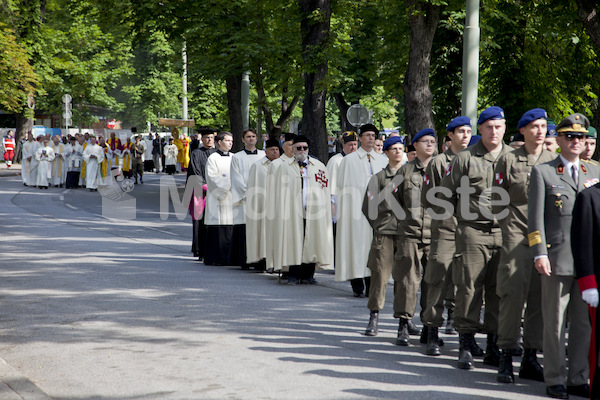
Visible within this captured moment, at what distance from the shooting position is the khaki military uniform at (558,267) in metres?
6.05

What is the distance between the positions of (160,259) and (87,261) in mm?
1187

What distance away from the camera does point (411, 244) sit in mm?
8062

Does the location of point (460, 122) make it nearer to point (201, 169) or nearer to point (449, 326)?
point (449, 326)

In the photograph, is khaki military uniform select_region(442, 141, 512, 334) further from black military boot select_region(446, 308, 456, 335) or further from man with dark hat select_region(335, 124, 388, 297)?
man with dark hat select_region(335, 124, 388, 297)

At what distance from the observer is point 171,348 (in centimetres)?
764

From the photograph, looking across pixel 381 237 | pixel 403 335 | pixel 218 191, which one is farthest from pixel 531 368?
pixel 218 191

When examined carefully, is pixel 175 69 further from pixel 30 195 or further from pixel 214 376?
pixel 214 376

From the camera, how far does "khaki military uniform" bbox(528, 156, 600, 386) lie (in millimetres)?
6055

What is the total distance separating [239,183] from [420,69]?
437 cm

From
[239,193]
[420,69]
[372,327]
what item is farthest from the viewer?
[420,69]

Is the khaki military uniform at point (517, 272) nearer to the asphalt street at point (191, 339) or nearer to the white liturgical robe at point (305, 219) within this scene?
the asphalt street at point (191, 339)

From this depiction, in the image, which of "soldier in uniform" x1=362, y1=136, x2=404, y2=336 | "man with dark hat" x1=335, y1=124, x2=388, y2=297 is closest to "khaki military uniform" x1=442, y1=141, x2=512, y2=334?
"soldier in uniform" x1=362, y1=136, x2=404, y2=336

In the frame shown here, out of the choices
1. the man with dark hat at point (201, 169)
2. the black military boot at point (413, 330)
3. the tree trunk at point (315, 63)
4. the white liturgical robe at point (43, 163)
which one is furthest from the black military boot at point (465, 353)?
the white liturgical robe at point (43, 163)

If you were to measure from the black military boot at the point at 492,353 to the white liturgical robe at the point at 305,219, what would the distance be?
4604 millimetres
